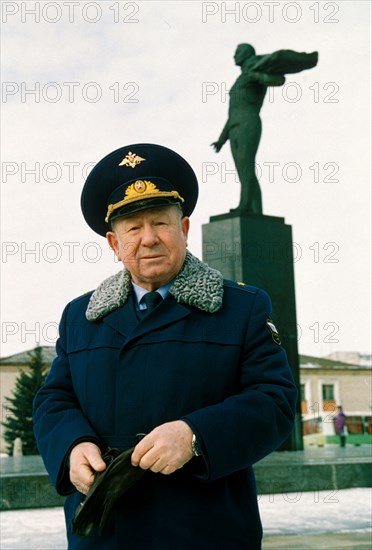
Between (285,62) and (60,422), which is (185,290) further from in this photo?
(285,62)

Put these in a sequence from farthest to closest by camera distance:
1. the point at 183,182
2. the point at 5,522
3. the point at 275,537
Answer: the point at 5,522 < the point at 275,537 < the point at 183,182

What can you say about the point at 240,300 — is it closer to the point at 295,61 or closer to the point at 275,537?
the point at 275,537

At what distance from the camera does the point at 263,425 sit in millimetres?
1919

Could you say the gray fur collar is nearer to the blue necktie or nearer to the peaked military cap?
the blue necktie

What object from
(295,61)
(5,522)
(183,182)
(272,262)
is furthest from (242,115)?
(183,182)

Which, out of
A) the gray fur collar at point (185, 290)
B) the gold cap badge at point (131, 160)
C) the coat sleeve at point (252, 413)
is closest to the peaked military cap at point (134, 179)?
the gold cap badge at point (131, 160)

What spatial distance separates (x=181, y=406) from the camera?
77.0 inches

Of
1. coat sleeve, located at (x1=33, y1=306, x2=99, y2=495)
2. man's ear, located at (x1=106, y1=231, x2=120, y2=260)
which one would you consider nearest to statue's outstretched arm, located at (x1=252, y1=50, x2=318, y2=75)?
man's ear, located at (x1=106, y1=231, x2=120, y2=260)

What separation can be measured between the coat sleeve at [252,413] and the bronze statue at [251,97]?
30.2ft

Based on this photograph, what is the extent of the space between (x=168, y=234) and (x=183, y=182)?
24cm

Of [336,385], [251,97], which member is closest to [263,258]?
[251,97]

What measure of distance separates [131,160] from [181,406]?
72cm

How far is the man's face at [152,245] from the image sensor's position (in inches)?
82.0

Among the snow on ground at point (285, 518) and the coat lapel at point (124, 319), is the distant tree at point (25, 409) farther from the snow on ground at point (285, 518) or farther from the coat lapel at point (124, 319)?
the coat lapel at point (124, 319)
